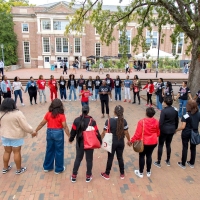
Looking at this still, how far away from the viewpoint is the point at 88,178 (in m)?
4.02

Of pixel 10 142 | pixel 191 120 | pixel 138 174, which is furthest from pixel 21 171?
pixel 191 120

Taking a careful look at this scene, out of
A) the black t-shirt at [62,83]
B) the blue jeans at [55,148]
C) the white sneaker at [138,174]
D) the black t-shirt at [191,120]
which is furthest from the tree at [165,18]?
the blue jeans at [55,148]

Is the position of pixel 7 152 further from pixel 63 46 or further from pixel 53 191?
pixel 63 46

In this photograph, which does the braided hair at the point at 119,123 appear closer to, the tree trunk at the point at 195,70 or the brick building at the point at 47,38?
the tree trunk at the point at 195,70

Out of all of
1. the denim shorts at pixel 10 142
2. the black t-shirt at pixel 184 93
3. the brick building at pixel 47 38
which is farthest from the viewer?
the brick building at pixel 47 38

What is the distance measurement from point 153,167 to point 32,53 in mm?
34986

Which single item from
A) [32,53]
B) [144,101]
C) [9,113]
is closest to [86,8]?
[144,101]

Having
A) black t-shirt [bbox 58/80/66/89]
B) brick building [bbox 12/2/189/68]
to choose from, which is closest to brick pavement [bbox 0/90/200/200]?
black t-shirt [bbox 58/80/66/89]

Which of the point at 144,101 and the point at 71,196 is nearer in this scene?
the point at 71,196

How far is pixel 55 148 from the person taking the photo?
163 inches

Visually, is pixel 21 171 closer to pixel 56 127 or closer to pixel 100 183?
pixel 56 127

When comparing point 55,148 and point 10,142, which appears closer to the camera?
point 10,142

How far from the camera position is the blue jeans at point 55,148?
13.1 ft

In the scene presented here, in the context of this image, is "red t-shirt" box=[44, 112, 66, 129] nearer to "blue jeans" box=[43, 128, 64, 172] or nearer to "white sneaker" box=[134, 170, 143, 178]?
"blue jeans" box=[43, 128, 64, 172]
